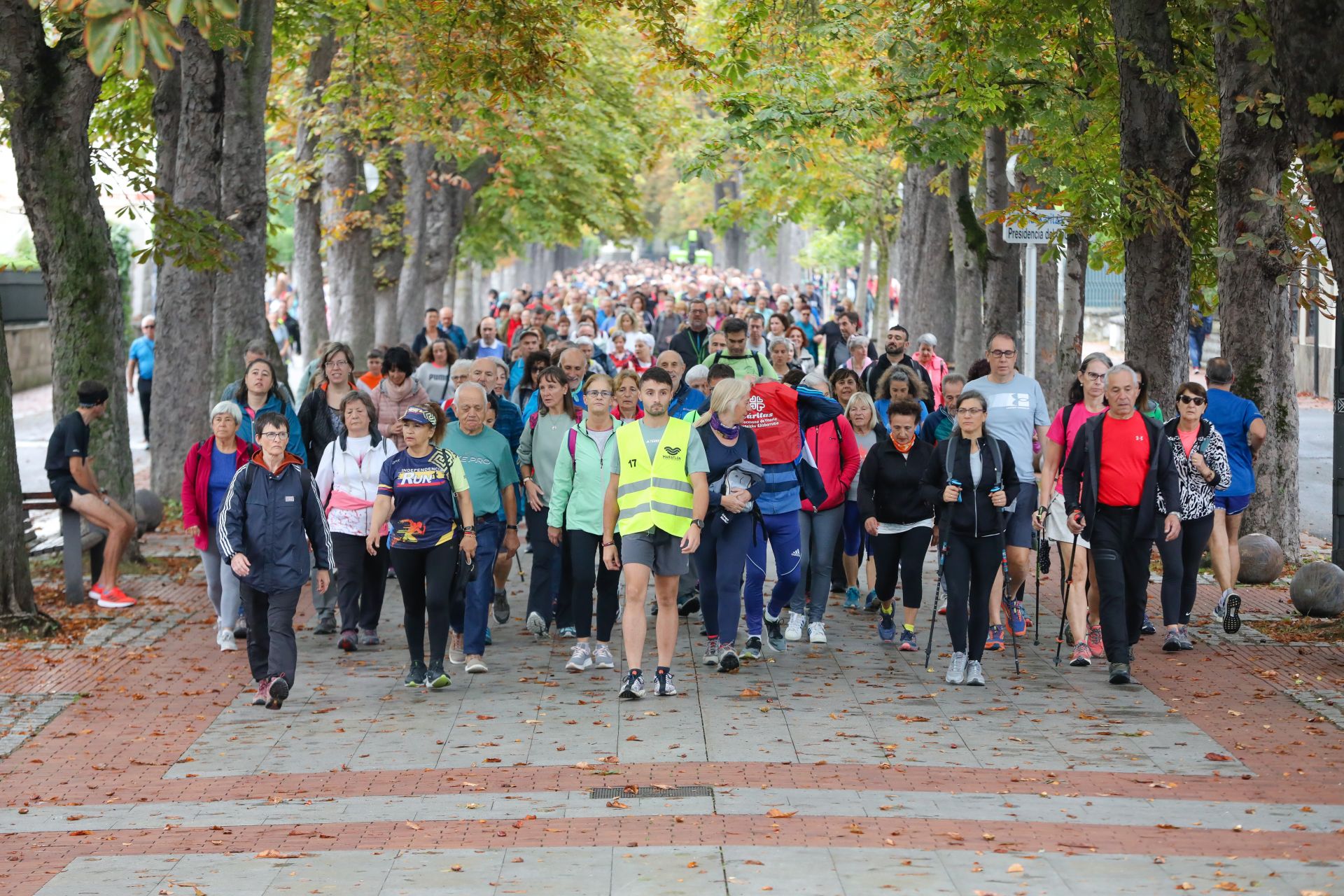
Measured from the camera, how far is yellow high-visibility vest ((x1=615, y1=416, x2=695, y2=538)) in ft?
32.1

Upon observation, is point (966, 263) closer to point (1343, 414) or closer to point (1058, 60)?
point (1058, 60)

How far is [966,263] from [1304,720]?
480 inches

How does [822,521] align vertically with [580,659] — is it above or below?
above

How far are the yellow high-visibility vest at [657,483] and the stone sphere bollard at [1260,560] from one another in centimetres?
560

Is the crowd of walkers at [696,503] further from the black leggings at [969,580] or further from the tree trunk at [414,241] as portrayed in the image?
the tree trunk at [414,241]

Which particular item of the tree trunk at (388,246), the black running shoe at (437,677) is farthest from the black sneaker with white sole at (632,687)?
the tree trunk at (388,246)

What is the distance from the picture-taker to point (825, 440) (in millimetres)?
11688

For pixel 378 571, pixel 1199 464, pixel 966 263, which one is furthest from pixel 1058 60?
pixel 378 571

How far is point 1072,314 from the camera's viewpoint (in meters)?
20.4

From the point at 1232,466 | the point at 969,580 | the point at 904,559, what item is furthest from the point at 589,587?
the point at 1232,466

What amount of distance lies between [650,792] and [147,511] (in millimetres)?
8838

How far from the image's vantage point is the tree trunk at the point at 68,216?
43.0ft

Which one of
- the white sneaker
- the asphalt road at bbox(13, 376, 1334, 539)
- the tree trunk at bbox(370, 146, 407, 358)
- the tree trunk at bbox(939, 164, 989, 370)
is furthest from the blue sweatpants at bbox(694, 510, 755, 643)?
the tree trunk at bbox(370, 146, 407, 358)

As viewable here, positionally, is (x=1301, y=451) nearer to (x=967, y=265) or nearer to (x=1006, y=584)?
(x=967, y=265)
